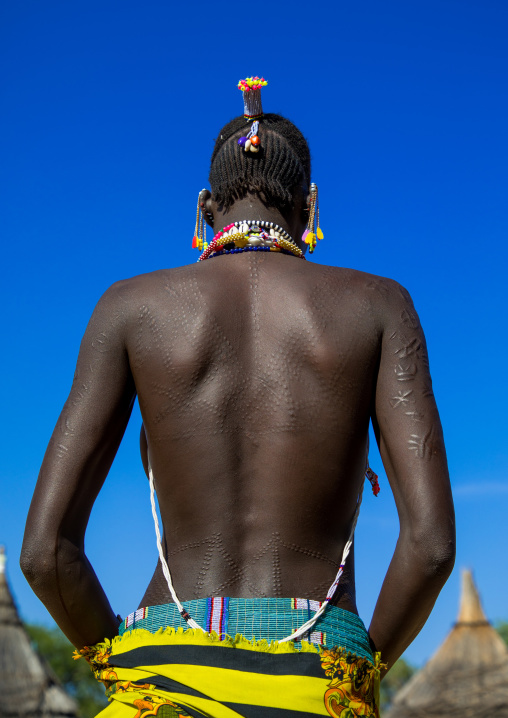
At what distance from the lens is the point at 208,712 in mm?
2068

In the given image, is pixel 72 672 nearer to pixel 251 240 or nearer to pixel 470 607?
pixel 470 607

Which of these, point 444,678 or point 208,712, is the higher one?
point 444,678

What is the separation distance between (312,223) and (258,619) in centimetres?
166

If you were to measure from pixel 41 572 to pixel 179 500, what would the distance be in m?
0.48

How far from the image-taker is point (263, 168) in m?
3.10

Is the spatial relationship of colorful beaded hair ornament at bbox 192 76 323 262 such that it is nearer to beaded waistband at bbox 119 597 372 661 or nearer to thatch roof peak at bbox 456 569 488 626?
beaded waistband at bbox 119 597 372 661

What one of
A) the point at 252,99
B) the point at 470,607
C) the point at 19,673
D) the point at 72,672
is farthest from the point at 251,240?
the point at 72,672

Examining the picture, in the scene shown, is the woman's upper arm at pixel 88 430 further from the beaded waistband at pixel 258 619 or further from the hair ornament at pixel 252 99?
the hair ornament at pixel 252 99

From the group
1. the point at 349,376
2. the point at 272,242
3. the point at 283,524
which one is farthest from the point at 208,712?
the point at 272,242

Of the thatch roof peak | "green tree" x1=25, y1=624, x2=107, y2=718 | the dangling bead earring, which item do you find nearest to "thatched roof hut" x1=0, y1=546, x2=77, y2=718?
the dangling bead earring

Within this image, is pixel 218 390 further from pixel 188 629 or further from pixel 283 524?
pixel 188 629

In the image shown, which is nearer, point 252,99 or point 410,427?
point 410,427

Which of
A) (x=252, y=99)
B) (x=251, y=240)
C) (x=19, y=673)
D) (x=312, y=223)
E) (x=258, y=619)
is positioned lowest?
(x=258, y=619)

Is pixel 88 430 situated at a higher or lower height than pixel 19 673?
higher
